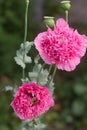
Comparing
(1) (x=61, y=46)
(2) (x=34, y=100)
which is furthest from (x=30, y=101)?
(1) (x=61, y=46)

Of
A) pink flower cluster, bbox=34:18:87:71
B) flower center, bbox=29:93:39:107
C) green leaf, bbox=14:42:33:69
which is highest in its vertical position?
pink flower cluster, bbox=34:18:87:71

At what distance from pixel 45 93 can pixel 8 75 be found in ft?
6.58

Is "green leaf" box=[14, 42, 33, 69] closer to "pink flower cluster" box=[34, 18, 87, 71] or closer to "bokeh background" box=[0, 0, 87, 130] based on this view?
"pink flower cluster" box=[34, 18, 87, 71]

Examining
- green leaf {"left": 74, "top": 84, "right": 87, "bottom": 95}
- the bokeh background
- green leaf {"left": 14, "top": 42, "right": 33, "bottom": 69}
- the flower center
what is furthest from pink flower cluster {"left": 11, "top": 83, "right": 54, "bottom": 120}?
green leaf {"left": 74, "top": 84, "right": 87, "bottom": 95}

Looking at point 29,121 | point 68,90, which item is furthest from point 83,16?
point 29,121

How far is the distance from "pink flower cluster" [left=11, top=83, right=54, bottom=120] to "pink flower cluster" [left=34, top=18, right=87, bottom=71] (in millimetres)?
69

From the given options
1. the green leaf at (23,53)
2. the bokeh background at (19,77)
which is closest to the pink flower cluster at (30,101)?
the green leaf at (23,53)

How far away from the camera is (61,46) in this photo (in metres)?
1.15

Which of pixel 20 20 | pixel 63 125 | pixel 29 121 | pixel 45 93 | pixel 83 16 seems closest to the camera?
pixel 45 93

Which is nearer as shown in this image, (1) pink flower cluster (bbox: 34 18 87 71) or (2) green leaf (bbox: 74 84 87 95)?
(1) pink flower cluster (bbox: 34 18 87 71)

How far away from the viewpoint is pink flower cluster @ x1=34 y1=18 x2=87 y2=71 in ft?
3.76

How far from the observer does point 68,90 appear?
319 centimetres

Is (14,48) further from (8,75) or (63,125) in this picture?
(63,125)

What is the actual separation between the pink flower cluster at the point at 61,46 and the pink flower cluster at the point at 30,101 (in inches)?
2.7
